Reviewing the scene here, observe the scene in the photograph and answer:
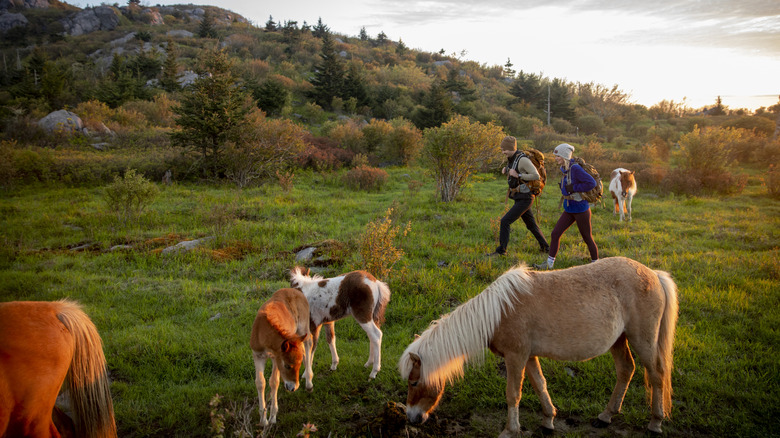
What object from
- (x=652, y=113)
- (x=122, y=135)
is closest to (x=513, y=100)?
(x=652, y=113)

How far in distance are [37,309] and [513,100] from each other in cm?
4592

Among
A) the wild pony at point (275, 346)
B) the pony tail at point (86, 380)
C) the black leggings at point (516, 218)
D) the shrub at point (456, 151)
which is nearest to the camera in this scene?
the pony tail at point (86, 380)

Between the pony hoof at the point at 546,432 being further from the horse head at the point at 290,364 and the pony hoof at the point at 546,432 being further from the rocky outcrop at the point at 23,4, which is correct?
the rocky outcrop at the point at 23,4

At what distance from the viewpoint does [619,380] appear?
11.2ft

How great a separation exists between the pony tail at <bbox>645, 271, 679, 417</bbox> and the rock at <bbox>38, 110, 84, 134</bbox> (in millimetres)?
24991

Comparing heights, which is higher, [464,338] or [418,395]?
[464,338]

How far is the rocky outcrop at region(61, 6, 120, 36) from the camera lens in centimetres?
5609

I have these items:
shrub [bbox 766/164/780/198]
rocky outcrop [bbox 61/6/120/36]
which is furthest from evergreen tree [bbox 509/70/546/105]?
rocky outcrop [bbox 61/6/120/36]

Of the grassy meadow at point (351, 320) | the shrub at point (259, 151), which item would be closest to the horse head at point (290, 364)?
the grassy meadow at point (351, 320)

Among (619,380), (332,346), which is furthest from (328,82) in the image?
(619,380)

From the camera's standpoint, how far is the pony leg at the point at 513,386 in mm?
2994

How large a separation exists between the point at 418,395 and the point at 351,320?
2574 millimetres

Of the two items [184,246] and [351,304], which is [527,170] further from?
[184,246]

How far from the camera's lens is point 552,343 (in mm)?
3006
